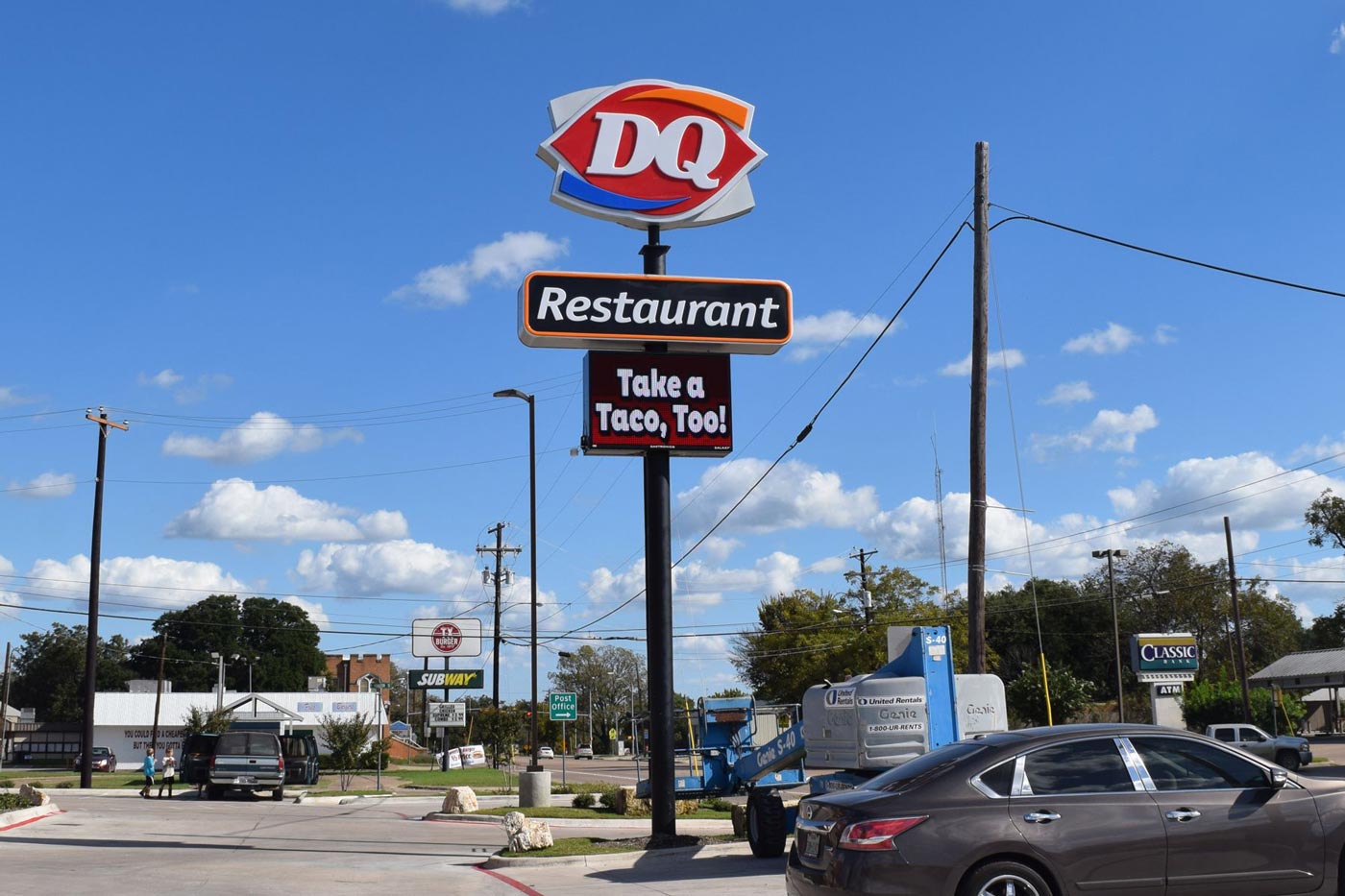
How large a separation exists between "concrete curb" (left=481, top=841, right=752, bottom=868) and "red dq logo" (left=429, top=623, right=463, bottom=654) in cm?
4876

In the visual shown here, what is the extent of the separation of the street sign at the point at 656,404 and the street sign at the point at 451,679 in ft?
168

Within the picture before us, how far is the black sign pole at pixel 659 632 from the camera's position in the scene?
56.4ft

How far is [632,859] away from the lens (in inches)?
612

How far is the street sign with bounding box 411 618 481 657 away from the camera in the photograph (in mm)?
63969

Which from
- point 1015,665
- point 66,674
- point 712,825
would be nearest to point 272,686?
point 66,674

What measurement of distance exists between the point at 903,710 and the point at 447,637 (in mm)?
52169

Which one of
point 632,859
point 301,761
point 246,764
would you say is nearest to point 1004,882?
point 632,859

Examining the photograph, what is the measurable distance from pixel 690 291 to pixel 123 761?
70.9m

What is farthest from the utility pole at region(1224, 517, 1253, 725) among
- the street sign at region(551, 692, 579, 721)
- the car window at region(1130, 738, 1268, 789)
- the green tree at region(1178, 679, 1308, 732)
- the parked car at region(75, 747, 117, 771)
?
the parked car at region(75, 747, 117, 771)

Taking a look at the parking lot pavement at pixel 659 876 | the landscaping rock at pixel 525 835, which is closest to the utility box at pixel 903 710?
the parking lot pavement at pixel 659 876

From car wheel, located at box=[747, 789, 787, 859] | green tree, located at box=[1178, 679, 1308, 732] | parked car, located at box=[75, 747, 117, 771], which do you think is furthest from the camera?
parked car, located at box=[75, 747, 117, 771]

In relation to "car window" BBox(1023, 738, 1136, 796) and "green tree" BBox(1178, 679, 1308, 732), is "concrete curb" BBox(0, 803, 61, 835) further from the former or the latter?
"green tree" BBox(1178, 679, 1308, 732)

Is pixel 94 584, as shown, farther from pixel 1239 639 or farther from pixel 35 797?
pixel 1239 639

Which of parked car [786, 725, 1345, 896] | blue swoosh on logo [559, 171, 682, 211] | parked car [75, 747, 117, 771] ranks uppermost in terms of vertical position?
blue swoosh on logo [559, 171, 682, 211]
